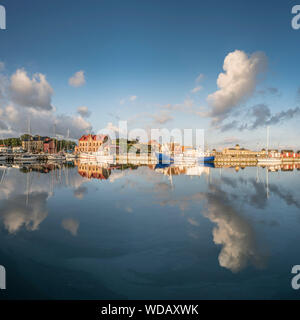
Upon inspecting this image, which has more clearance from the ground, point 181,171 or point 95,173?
point 95,173

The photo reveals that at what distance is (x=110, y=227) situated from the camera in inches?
347

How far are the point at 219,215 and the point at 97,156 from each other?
70.9 m

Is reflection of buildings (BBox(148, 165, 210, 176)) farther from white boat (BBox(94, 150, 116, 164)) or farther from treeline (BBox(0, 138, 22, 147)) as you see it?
treeline (BBox(0, 138, 22, 147))

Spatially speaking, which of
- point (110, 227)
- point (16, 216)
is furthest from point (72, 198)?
point (110, 227)

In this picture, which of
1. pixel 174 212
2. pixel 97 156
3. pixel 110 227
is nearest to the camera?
pixel 110 227

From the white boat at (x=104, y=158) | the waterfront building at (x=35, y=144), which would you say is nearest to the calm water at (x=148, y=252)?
the white boat at (x=104, y=158)

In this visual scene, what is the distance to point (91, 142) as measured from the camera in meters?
100

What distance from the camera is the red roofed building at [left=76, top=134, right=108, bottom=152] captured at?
327ft

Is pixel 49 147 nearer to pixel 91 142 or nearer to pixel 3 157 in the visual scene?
pixel 91 142

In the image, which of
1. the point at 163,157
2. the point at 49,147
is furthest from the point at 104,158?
the point at 49,147

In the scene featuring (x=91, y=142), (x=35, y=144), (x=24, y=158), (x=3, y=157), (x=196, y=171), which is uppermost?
(x=35, y=144)

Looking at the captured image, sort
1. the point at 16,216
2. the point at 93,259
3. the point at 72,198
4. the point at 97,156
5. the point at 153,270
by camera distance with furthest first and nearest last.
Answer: the point at 97,156
the point at 72,198
the point at 16,216
the point at 93,259
the point at 153,270

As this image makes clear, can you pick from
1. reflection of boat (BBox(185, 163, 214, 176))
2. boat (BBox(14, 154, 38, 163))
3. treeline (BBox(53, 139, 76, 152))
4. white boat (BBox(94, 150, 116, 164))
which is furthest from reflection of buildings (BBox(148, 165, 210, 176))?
treeline (BBox(53, 139, 76, 152))
